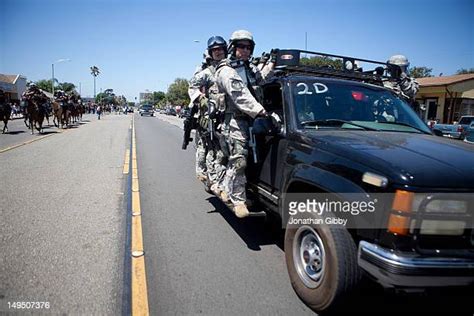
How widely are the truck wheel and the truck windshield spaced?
118 centimetres

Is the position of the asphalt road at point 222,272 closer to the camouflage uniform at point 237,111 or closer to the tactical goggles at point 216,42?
the camouflage uniform at point 237,111

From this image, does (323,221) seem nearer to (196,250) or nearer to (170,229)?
(196,250)

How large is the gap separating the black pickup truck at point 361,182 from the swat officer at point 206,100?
178cm

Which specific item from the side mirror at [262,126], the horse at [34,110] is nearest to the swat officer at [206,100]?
the side mirror at [262,126]

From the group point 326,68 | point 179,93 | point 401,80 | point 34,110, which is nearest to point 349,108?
point 326,68

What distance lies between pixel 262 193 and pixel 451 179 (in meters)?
2.24

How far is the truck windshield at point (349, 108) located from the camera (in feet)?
Result: 12.3

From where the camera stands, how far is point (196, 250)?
4203 mm

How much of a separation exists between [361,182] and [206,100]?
13.7 ft

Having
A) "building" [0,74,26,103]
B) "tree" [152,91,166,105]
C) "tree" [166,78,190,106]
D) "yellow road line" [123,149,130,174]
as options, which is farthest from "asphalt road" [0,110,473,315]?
"tree" [152,91,166,105]

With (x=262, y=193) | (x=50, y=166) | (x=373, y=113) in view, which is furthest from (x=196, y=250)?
(x=50, y=166)

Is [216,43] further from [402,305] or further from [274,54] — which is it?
[402,305]

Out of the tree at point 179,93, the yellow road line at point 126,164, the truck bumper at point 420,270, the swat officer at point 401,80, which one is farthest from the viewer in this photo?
the tree at point 179,93

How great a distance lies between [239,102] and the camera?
13.6 feet
